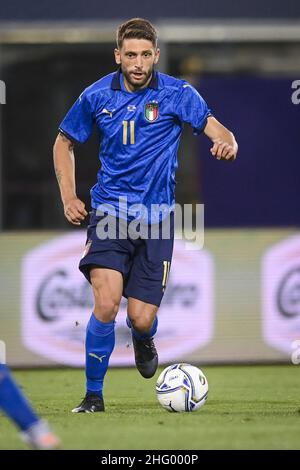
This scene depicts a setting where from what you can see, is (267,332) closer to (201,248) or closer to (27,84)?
(201,248)

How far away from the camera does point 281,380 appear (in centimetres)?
970

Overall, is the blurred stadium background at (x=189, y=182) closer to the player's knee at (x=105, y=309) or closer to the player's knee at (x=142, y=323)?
the player's knee at (x=142, y=323)

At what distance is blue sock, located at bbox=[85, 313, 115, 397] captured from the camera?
6.87 m

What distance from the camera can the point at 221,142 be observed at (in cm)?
672

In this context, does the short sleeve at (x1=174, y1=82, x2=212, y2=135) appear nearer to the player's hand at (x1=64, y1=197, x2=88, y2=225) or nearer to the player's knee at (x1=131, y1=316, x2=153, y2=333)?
the player's hand at (x1=64, y1=197, x2=88, y2=225)

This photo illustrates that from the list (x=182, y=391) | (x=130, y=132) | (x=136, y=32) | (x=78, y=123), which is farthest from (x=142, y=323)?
(x=136, y=32)

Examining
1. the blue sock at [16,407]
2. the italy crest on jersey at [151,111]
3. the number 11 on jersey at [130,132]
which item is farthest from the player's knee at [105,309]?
the blue sock at [16,407]

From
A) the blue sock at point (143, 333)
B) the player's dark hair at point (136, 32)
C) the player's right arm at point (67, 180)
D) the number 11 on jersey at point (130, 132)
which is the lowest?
the blue sock at point (143, 333)

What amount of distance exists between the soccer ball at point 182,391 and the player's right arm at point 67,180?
1.09m

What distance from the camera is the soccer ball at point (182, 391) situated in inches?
270

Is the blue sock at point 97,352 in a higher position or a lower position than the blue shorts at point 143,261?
lower

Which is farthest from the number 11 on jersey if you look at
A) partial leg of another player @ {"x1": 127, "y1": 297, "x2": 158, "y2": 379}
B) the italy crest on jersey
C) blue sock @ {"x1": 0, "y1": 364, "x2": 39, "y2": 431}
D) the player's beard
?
blue sock @ {"x1": 0, "y1": 364, "x2": 39, "y2": 431}

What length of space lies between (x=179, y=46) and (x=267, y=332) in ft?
9.92

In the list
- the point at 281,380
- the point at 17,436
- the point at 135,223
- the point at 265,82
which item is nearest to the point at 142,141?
the point at 135,223
